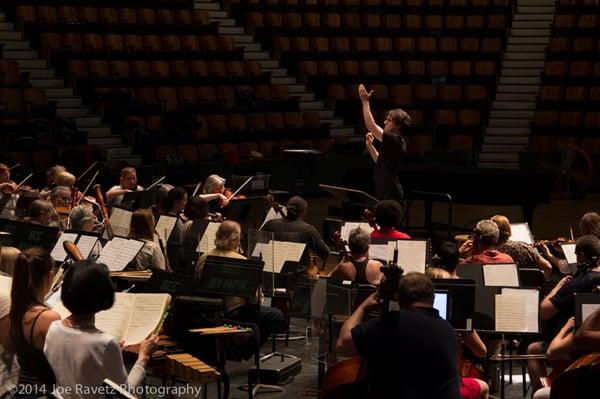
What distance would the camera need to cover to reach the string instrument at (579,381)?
4547mm

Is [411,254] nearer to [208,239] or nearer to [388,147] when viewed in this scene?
[208,239]

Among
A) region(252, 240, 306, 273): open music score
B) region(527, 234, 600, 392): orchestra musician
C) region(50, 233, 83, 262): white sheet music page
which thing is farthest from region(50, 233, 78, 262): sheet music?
region(527, 234, 600, 392): orchestra musician

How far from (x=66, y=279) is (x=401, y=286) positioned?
56.8 inches

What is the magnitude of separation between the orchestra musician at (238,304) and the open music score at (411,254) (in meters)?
0.87

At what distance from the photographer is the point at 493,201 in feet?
39.0

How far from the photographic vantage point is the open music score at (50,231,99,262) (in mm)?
6964

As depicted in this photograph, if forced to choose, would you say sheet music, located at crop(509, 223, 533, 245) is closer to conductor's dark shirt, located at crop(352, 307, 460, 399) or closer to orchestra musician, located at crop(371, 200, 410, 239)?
orchestra musician, located at crop(371, 200, 410, 239)

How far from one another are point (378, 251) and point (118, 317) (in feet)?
8.50

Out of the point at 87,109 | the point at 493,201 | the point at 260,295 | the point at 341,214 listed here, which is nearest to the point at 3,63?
the point at 87,109

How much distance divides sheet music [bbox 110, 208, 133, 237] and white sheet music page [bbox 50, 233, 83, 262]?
2.29ft

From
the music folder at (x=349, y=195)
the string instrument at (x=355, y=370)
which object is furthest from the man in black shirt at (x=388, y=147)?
the string instrument at (x=355, y=370)

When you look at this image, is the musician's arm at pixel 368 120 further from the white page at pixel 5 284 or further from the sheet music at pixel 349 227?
the white page at pixel 5 284

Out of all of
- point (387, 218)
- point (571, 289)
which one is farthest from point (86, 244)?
point (571, 289)

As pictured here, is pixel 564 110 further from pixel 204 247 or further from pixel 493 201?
pixel 204 247
